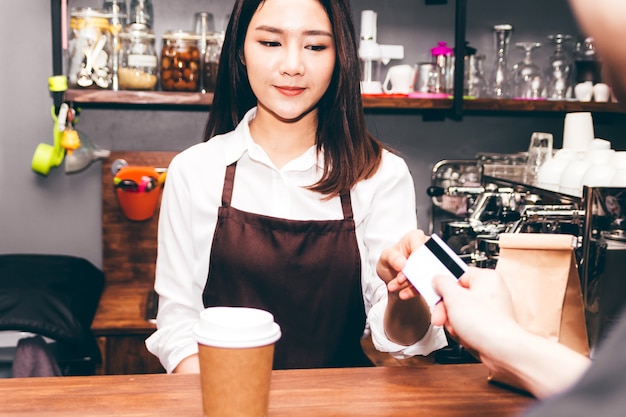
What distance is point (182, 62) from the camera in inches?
97.2

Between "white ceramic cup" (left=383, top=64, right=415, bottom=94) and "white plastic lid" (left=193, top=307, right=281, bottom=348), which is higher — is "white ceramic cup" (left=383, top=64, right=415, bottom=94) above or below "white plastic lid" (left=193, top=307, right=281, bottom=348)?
above

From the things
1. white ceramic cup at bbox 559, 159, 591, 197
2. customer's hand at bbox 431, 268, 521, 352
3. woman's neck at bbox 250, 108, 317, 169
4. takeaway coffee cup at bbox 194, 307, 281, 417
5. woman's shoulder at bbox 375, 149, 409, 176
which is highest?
woman's neck at bbox 250, 108, 317, 169

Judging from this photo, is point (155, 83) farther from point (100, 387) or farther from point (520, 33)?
point (100, 387)

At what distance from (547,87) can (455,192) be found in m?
0.83

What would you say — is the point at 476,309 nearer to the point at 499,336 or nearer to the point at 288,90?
the point at 499,336

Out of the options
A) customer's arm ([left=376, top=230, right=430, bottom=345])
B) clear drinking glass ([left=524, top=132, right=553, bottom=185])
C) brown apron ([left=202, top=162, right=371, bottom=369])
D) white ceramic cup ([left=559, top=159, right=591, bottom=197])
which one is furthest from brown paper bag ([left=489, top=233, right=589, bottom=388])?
clear drinking glass ([left=524, top=132, right=553, bottom=185])

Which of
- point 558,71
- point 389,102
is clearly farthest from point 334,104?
point 558,71

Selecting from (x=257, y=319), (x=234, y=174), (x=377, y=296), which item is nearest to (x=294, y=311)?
(x=377, y=296)

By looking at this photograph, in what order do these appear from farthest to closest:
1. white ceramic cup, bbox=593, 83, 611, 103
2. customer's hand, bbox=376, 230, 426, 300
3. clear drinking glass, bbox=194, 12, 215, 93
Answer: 1. white ceramic cup, bbox=593, 83, 611, 103
2. clear drinking glass, bbox=194, 12, 215, 93
3. customer's hand, bbox=376, 230, 426, 300

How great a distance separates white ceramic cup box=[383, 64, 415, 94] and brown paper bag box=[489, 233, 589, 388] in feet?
5.26

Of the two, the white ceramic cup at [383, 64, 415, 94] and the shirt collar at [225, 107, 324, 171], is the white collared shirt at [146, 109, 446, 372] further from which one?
the white ceramic cup at [383, 64, 415, 94]

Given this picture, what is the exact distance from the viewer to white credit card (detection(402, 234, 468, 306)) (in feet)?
3.09

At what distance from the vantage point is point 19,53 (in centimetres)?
259

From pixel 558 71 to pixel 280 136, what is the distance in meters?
1.43
